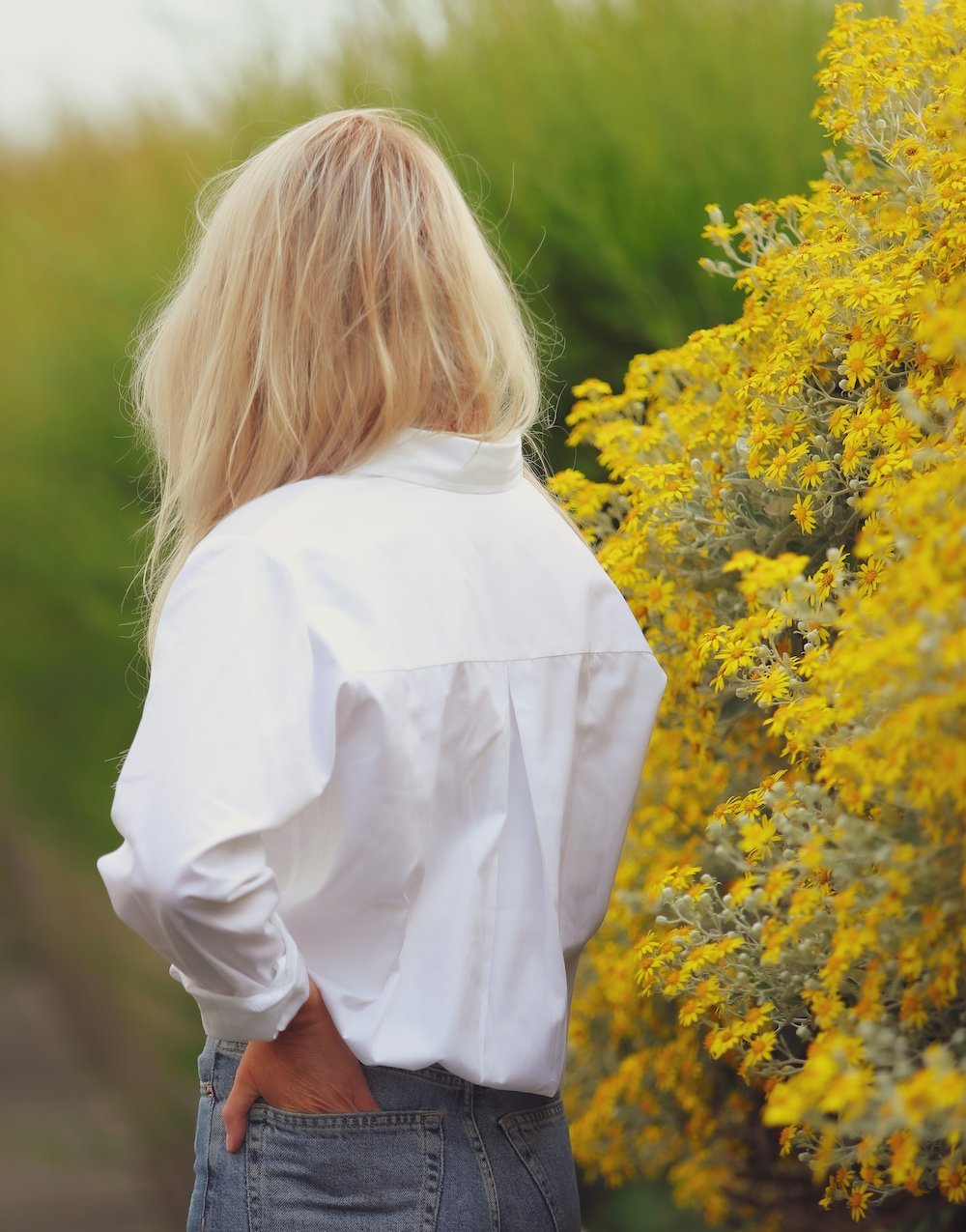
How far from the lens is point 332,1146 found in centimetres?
136

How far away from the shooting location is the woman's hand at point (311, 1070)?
4.46 ft

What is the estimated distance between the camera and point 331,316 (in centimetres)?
149

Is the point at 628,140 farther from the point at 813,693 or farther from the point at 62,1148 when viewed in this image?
the point at 62,1148

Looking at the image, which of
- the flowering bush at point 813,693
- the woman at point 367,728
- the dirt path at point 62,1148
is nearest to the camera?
the flowering bush at point 813,693

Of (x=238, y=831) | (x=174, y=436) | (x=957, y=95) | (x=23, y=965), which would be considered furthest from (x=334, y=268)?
(x=23, y=965)

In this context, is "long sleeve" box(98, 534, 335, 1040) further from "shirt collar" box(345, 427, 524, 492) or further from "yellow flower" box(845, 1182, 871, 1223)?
"yellow flower" box(845, 1182, 871, 1223)

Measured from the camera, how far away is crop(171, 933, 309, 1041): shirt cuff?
4.28ft

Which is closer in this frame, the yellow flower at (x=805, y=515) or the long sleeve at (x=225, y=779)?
the long sleeve at (x=225, y=779)

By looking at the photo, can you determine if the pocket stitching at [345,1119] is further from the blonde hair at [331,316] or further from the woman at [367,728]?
the blonde hair at [331,316]

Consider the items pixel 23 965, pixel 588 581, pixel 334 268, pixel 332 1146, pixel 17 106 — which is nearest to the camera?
pixel 332 1146

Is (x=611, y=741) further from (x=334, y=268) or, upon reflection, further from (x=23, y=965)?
(x=23, y=965)

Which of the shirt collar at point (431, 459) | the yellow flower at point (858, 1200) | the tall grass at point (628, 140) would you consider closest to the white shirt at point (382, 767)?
the shirt collar at point (431, 459)

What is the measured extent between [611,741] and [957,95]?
2.91ft

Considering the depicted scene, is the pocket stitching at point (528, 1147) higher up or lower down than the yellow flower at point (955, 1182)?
lower down
